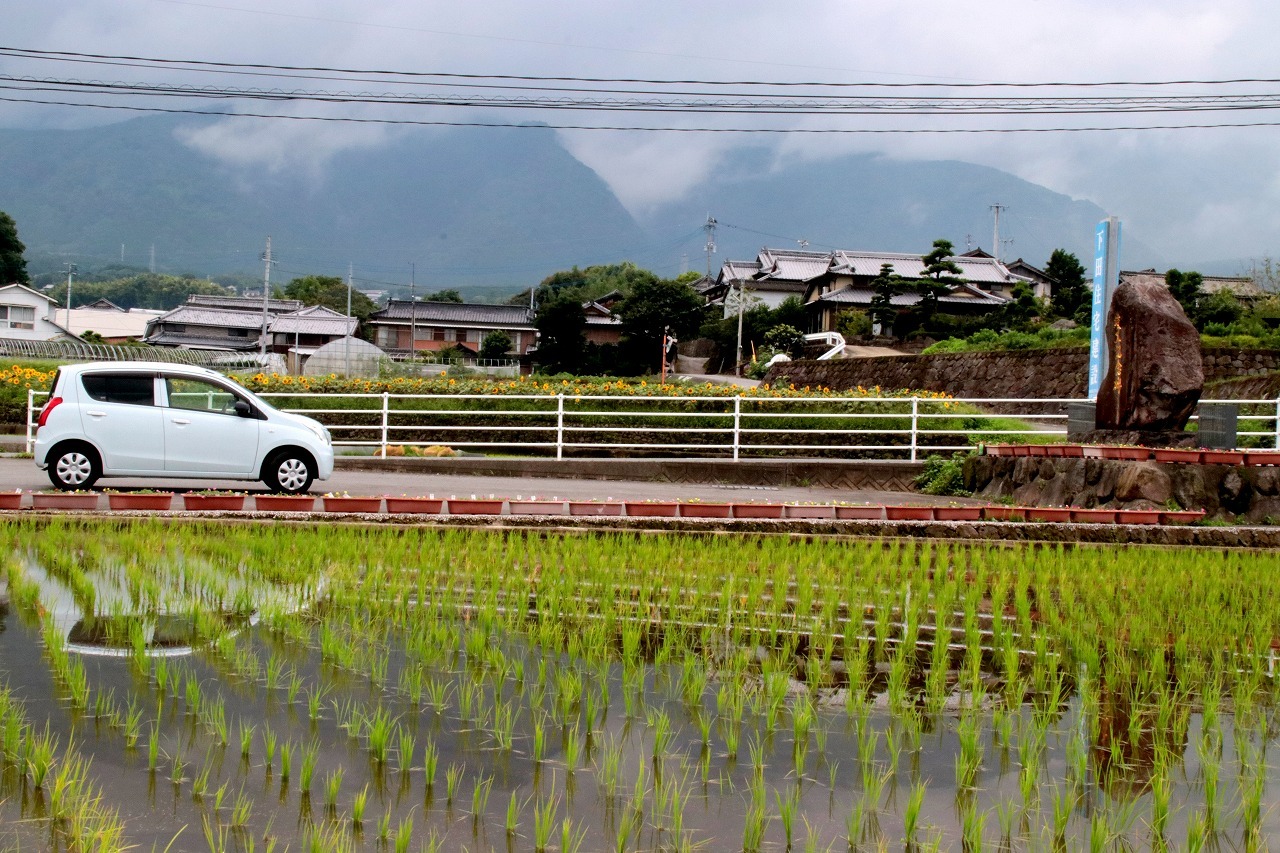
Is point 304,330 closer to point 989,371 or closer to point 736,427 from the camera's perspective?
point 989,371

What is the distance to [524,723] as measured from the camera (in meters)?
A: 3.52

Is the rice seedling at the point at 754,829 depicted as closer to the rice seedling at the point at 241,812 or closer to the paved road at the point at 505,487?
the rice seedling at the point at 241,812

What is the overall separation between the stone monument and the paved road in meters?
2.09

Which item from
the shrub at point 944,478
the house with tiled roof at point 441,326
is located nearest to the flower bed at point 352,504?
the shrub at point 944,478

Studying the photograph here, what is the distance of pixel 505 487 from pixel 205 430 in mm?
3518

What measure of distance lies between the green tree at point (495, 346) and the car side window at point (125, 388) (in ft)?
174

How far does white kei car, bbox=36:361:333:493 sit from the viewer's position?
988 centimetres

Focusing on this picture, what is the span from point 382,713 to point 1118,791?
81.3 inches

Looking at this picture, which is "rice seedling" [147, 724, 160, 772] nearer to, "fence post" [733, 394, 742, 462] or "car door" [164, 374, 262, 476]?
"car door" [164, 374, 262, 476]

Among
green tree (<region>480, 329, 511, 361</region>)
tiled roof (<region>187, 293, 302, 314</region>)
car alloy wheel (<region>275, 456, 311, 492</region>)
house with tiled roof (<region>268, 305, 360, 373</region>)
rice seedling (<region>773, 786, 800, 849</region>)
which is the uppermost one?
tiled roof (<region>187, 293, 302, 314</region>)

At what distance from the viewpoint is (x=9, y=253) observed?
61812 mm

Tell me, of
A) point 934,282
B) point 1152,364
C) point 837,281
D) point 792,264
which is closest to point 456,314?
point 792,264

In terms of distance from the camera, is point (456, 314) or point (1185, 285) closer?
point (1185, 285)

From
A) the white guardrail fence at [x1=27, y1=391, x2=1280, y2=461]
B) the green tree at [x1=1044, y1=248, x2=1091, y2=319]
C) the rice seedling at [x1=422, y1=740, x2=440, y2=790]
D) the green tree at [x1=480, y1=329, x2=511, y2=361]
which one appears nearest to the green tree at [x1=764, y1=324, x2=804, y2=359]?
the green tree at [x1=1044, y1=248, x2=1091, y2=319]
